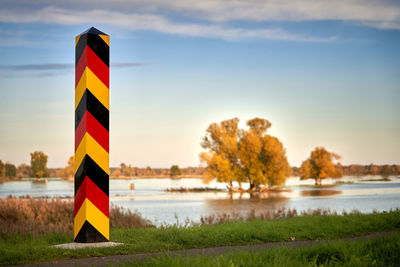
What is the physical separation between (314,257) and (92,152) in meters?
4.04

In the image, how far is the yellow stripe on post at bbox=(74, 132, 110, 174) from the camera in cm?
846

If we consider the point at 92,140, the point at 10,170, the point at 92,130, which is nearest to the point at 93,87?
the point at 92,130

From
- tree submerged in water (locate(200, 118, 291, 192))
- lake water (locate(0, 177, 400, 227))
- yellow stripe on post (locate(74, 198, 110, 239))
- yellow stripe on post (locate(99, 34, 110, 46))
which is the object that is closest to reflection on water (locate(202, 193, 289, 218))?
lake water (locate(0, 177, 400, 227))

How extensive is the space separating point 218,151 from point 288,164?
12348 mm

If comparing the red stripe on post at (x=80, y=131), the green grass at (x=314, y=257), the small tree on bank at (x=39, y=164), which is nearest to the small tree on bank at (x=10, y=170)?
the small tree on bank at (x=39, y=164)

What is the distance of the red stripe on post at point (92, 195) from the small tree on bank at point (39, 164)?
129 metres

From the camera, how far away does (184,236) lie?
10.2m

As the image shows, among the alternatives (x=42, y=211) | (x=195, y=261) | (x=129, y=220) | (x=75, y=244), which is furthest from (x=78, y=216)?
(x=129, y=220)

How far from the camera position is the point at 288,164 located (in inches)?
3391

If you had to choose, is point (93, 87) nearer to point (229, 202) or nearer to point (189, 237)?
point (189, 237)

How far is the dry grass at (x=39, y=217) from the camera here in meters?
12.9

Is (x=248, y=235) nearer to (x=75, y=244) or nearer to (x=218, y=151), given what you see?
(x=75, y=244)

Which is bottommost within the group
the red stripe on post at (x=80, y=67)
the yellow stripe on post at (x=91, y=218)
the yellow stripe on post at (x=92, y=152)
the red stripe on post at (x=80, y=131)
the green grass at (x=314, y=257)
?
the green grass at (x=314, y=257)

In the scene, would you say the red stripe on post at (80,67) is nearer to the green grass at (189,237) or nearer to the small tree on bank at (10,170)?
the green grass at (189,237)
